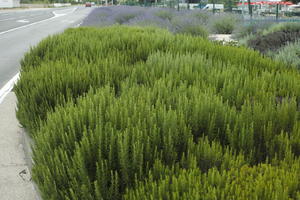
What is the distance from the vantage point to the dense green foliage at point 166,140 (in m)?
2.00

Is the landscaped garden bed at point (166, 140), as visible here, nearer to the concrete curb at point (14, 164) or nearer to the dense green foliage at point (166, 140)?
the dense green foliage at point (166, 140)

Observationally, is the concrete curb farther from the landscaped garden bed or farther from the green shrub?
the green shrub

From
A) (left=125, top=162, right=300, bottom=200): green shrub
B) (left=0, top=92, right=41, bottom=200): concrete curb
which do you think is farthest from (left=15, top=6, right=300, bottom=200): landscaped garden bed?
(left=0, top=92, right=41, bottom=200): concrete curb

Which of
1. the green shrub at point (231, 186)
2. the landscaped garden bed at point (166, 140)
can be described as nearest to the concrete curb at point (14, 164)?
the landscaped garden bed at point (166, 140)

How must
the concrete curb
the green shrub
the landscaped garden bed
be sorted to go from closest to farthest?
1. the green shrub
2. the landscaped garden bed
3. the concrete curb

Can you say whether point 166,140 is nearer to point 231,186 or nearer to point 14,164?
point 231,186

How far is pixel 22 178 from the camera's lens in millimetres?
3742

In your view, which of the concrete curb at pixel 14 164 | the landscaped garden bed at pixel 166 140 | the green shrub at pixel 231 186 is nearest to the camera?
the green shrub at pixel 231 186

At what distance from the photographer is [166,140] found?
2.59 meters

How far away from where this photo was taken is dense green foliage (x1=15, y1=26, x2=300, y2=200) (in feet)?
6.55

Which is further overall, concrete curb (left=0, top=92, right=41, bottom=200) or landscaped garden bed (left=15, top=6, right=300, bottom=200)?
concrete curb (left=0, top=92, right=41, bottom=200)

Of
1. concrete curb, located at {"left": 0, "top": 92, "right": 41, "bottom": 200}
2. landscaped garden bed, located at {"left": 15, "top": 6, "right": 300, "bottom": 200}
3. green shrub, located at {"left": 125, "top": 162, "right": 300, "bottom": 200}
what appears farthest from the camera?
concrete curb, located at {"left": 0, "top": 92, "right": 41, "bottom": 200}

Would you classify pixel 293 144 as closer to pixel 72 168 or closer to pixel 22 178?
pixel 72 168

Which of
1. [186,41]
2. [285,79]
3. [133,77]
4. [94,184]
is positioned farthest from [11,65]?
→ [94,184]
